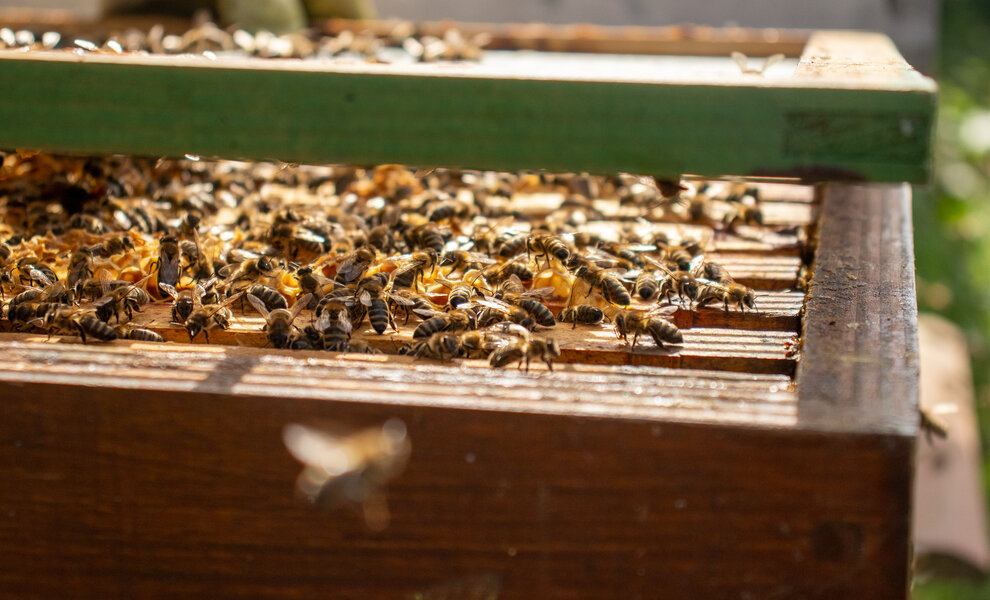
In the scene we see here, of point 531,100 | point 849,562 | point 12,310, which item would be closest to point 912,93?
point 531,100

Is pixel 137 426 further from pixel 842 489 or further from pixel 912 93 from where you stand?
pixel 912 93

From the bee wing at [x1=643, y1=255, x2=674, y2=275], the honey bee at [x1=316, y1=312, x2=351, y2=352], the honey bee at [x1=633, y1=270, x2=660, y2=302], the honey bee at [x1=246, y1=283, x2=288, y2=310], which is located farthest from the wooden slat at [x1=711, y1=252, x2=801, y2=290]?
the honey bee at [x1=246, y1=283, x2=288, y2=310]

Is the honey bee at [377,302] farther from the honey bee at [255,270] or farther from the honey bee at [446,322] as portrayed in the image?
the honey bee at [255,270]

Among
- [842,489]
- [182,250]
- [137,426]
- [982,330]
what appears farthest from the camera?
[982,330]

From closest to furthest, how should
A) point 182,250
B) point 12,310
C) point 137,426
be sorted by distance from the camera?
1. point 137,426
2. point 12,310
3. point 182,250

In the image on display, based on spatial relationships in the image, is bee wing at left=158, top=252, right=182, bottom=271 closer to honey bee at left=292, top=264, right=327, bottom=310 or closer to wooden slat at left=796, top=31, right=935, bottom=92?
A: honey bee at left=292, top=264, right=327, bottom=310
